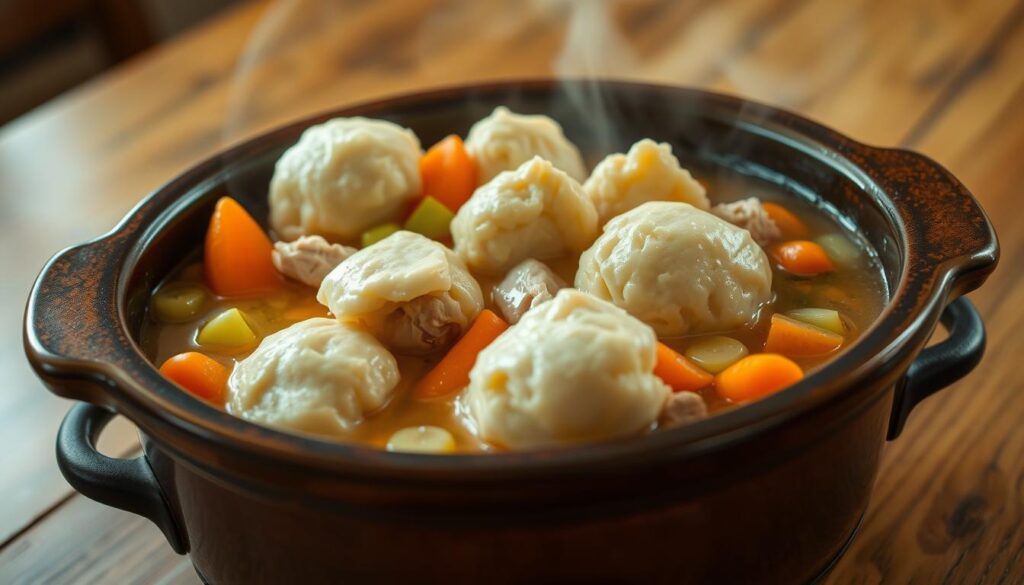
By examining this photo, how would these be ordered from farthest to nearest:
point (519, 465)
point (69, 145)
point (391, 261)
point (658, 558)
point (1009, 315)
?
point (69, 145)
point (1009, 315)
point (391, 261)
point (658, 558)
point (519, 465)

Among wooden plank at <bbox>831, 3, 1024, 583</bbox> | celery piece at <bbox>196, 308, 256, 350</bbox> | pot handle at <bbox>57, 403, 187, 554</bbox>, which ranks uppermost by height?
celery piece at <bbox>196, 308, 256, 350</bbox>

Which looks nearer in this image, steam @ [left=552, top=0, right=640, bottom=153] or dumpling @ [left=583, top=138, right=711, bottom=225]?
dumpling @ [left=583, top=138, right=711, bottom=225]

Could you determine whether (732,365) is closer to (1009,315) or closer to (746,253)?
(746,253)

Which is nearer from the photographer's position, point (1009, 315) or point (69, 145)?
point (1009, 315)

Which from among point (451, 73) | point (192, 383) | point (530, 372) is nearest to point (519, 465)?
point (530, 372)

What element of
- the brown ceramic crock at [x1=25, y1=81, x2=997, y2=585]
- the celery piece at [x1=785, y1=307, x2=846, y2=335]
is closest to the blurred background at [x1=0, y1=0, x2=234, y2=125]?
the brown ceramic crock at [x1=25, y1=81, x2=997, y2=585]

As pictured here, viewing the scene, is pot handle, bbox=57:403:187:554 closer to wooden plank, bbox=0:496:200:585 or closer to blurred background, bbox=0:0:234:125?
wooden plank, bbox=0:496:200:585
